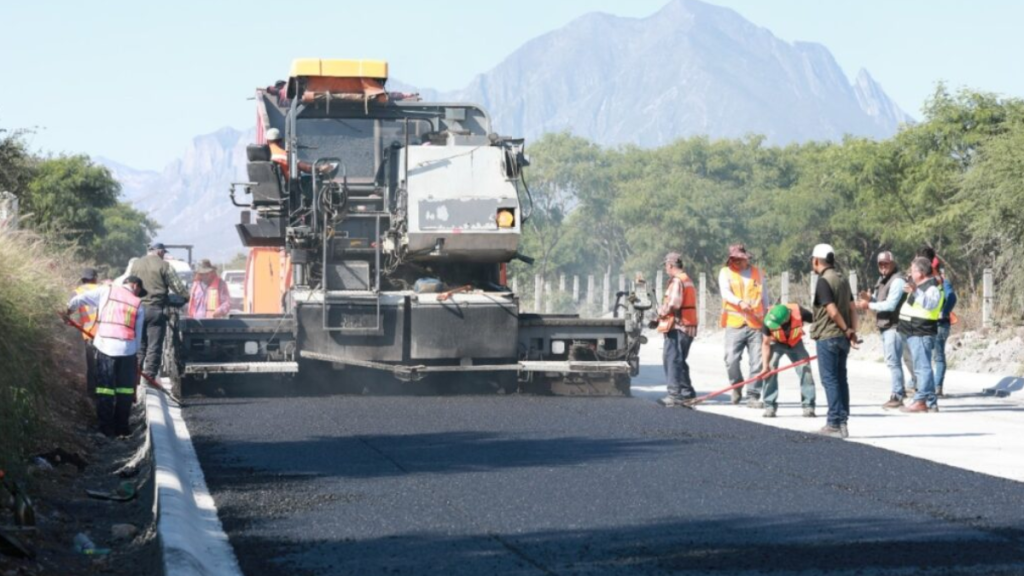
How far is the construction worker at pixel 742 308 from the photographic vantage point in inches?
647

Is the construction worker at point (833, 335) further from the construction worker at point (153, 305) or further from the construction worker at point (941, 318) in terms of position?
the construction worker at point (153, 305)

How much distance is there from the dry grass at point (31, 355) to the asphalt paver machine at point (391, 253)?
1333 millimetres

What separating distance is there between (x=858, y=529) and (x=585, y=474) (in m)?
2.57

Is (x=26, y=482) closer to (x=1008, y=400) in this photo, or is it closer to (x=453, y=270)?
(x=453, y=270)

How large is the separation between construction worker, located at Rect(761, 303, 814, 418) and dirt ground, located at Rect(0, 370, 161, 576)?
572 centimetres

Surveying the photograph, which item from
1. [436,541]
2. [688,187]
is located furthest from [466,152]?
[688,187]

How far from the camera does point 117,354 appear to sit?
14.0 metres

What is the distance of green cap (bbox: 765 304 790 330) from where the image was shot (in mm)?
15523

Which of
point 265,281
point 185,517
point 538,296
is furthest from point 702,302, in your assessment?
point 185,517

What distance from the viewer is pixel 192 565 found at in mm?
7176

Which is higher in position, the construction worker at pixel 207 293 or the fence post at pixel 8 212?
the fence post at pixel 8 212

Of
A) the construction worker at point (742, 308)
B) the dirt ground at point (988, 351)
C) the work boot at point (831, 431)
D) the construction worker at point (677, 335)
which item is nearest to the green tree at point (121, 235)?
the dirt ground at point (988, 351)

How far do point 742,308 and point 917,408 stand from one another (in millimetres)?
1955

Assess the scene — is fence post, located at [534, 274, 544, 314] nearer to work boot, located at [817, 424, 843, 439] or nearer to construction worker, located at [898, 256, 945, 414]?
construction worker, located at [898, 256, 945, 414]
